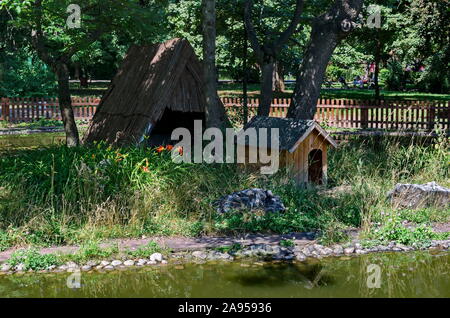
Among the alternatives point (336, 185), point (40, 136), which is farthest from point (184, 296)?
point (40, 136)

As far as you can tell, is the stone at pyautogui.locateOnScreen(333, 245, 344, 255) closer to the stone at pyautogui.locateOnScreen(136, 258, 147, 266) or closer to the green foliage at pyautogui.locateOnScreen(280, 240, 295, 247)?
the green foliage at pyautogui.locateOnScreen(280, 240, 295, 247)

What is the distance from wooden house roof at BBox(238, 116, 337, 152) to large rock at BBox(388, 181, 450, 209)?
1822 millimetres

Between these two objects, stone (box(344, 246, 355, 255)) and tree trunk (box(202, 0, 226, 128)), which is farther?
tree trunk (box(202, 0, 226, 128))

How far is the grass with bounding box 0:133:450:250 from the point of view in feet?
31.2

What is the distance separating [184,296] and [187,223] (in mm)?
2468

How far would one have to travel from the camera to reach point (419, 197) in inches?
426

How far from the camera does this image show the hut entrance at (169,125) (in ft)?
53.2

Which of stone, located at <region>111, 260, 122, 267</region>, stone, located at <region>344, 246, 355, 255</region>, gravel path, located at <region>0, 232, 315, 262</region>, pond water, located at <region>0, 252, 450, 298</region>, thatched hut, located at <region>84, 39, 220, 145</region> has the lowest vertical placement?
pond water, located at <region>0, 252, 450, 298</region>

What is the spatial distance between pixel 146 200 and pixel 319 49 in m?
6.59

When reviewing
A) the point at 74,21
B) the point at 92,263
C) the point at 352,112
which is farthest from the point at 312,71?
the point at 352,112

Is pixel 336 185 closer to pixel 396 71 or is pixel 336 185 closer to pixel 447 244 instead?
pixel 447 244

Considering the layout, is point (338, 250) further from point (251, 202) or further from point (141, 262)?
point (141, 262)

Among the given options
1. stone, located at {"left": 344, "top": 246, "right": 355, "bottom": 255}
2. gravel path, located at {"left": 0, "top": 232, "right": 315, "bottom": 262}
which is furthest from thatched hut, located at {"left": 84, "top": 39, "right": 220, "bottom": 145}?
stone, located at {"left": 344, "top": 246, "right": 355, "bottom": 255}

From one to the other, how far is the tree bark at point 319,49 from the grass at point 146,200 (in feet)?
10.9
